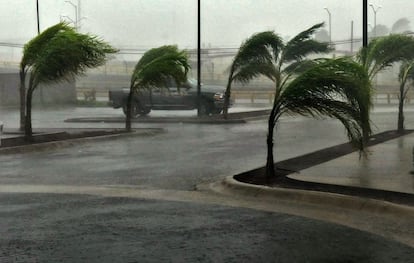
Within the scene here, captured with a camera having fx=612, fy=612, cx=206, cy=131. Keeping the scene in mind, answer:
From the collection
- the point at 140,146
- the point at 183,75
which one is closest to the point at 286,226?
the point at 140,146

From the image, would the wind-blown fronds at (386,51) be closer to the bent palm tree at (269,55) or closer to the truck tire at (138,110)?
the bent palm tree at (269,55)

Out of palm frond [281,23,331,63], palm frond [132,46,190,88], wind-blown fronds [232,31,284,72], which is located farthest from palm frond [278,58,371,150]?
wind-blown fronds [232,31,284,72]

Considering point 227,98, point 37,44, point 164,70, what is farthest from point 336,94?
point 227,98

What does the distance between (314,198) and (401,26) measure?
11505 mm

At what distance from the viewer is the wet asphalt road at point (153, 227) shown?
532 centimetres

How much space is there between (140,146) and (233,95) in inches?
426

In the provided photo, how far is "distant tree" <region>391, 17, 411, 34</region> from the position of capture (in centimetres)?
1734

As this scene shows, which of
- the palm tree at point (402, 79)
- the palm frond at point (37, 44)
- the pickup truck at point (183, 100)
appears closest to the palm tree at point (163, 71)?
the palm frond at point (37, 44)

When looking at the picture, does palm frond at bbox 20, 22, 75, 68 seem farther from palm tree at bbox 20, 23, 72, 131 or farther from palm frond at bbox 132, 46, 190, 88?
palm frond at bbox 132, 46, 190, 88

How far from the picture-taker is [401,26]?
17.6 metres

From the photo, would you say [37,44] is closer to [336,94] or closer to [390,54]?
[390,54]

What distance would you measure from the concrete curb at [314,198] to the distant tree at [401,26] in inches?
413

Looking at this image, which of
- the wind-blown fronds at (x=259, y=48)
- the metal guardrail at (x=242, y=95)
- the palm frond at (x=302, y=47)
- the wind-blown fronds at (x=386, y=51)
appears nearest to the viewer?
the wind-blown fronds at (x=386, y=51)

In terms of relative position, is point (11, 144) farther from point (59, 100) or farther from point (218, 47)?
Answer: point (59, 100)
